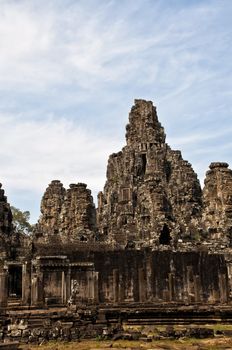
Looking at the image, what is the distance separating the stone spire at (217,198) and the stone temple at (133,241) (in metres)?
0.10

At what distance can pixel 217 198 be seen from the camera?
45.4 metres

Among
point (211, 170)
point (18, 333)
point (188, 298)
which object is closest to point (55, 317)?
point (18, 333)

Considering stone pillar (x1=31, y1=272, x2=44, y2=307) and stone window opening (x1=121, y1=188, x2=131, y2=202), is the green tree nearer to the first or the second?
stone window opening (x1=121, y1=188, x2=131, y2=202)

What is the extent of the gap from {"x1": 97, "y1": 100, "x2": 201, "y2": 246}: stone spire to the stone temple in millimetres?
131

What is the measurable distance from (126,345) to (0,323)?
597 centimetres

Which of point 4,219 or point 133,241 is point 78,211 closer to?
point 133,241

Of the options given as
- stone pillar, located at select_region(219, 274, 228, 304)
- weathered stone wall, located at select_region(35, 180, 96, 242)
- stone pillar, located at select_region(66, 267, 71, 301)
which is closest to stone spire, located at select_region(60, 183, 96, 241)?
weathered stone wall, located at select_region(35, 180, 96, 242)

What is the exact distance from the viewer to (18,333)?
52.7ft

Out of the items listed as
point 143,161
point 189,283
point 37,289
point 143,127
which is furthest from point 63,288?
point 143,127

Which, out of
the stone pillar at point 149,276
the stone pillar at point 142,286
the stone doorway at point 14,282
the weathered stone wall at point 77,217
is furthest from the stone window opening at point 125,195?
the stone pillar at point 142,286

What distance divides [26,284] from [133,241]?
14.2 m

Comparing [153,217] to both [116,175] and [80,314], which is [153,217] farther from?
[80,314]

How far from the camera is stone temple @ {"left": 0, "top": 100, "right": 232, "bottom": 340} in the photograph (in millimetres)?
24938

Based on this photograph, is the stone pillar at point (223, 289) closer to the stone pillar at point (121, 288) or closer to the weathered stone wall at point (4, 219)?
the stone pillar at point (121, 288)
